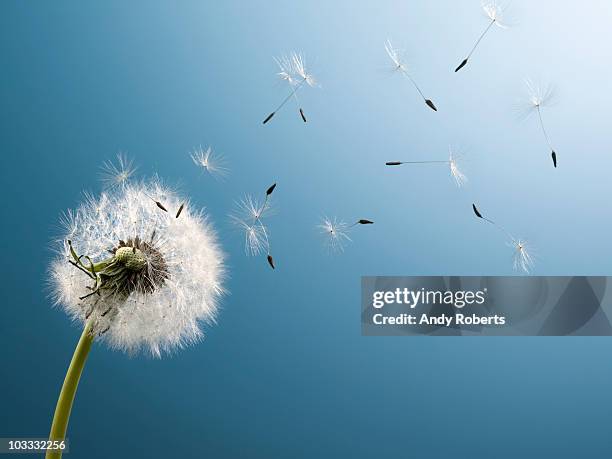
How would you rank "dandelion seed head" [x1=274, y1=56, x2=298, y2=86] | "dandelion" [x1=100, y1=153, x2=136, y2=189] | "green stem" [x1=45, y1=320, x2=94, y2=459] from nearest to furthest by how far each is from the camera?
"green stem" [x1=45, y1=320, x2=94, y2=459], "dandelion" [x1=100, y1=153, x2=136, y2=189], "dandelion seed head" [x1=274, y1=56, x2=298, y2=86]

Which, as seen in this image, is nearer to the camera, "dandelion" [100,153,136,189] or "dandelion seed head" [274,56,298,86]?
"dandelion" [100,153,136,189]

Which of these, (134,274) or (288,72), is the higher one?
(288,72)

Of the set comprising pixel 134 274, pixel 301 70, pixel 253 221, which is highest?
pixel 301 70

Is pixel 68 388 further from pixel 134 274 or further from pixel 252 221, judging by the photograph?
pixel 252 221

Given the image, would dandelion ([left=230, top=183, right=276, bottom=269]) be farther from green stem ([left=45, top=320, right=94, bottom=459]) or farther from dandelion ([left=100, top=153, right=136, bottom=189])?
green stem ([left=45, top=320, right=94, bottom=459])

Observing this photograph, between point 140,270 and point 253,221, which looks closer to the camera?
→ point 140,270

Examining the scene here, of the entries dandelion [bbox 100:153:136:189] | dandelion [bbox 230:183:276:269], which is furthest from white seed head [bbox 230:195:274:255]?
dandelion [bbox 100:153:136:189]

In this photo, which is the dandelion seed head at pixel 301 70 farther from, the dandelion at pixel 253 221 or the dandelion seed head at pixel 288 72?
the dandelion at pixel 253 221

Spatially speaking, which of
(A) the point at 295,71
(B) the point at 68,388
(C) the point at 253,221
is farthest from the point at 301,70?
(B) the point at 68,388

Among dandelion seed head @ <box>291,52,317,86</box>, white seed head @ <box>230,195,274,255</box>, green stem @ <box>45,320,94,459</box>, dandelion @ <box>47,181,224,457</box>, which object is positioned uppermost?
dandelion seed head @ <box>291,52,317,86</box>
